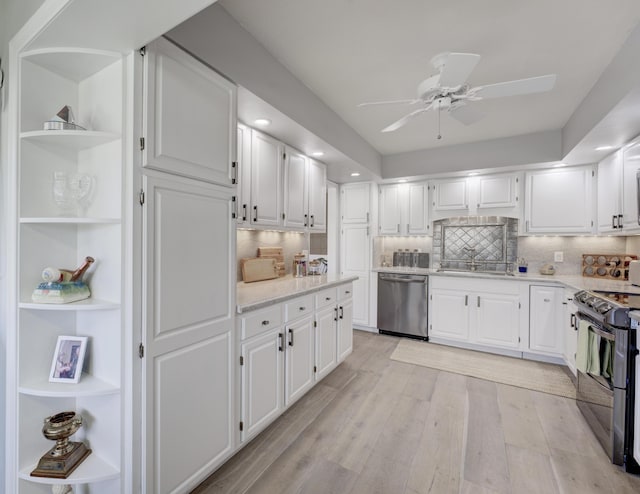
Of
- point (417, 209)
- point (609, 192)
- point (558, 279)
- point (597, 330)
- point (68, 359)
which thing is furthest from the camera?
point (417, 209)

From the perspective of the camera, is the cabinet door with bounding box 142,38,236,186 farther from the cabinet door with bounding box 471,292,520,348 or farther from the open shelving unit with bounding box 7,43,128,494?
the cabinet door with bounding box 471,292,520,348

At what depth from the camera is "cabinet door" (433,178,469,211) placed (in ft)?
13.3

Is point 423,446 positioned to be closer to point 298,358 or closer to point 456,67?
point 298,358

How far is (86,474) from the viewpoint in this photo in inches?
49.7

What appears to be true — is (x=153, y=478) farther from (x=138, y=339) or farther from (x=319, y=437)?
(x=319, y=437)

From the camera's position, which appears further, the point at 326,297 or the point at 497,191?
the point at 497,191

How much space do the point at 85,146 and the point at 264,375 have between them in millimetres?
1620

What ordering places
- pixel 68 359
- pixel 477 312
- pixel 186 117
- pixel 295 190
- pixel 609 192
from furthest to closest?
pixel 477 312, pixel 609 192, pixel 295 190, pixel 186 117, pixel 68 359

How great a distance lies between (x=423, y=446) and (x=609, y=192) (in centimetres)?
316

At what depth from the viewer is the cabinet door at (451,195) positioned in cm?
405

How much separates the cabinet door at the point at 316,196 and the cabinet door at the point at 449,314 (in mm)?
1902

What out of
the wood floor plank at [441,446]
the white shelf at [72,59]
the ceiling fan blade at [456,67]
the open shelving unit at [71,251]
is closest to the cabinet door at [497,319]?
the wood floor plank at [441,446]

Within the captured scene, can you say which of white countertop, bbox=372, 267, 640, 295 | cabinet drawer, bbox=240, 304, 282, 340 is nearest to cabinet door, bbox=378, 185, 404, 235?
white countertop, bbox=372, 267, 640, 295

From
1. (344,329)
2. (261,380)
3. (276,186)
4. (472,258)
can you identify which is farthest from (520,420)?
(276,186)
